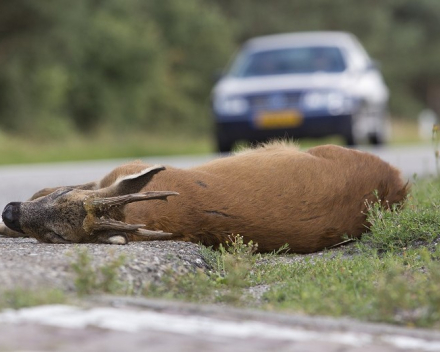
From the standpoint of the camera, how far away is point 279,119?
16.1 metres

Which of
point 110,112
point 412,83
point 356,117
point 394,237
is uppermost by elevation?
point 394,237

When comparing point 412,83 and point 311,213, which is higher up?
point 311,213

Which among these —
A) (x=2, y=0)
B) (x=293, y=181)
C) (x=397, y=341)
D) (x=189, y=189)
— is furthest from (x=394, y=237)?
(x=2, y=0)

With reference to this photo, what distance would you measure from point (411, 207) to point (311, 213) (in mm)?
881

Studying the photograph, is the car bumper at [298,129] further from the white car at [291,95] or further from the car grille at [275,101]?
the car grille at [275,101]

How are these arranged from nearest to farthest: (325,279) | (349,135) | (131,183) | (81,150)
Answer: (325,279), (131,183), (349,135), (81,150)

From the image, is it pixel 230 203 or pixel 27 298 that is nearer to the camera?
pixel 27 298

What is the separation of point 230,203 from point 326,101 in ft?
34.0

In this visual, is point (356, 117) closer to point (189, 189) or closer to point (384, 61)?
point (189, 189)

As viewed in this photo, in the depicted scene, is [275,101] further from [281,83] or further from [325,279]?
[325,279]

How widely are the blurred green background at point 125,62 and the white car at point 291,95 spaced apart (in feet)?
14.3

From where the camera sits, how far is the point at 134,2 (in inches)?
1460

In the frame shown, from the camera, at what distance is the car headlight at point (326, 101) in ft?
52.9

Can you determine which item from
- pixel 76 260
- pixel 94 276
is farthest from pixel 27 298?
pixel 76 260
